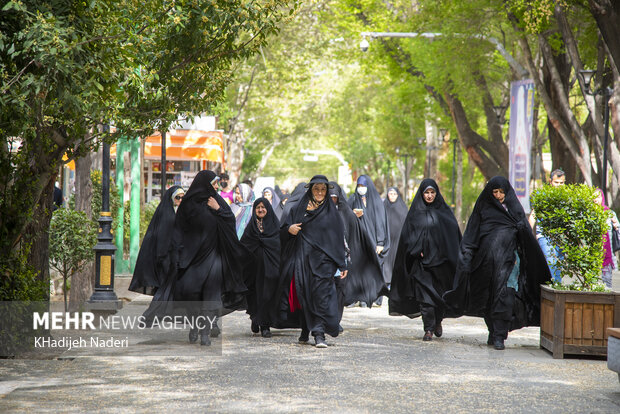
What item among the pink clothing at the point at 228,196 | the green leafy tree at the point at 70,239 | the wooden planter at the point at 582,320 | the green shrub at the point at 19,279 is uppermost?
the pink clothing at the point at 228,196

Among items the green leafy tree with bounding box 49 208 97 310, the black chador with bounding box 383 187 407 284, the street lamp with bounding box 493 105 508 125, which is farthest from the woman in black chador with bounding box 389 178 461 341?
the street lamp with bounding box 493 105 508 125

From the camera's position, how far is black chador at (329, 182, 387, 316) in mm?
13586

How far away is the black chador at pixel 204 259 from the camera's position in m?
10.8

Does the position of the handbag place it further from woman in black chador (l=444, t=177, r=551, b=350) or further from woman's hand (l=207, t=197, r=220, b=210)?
woman's hand (l=207, t=197, r=220, b=210)

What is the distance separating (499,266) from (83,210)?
637cm

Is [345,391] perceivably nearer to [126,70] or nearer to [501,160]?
[126,70]

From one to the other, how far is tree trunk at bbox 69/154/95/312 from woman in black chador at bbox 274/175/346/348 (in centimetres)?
401

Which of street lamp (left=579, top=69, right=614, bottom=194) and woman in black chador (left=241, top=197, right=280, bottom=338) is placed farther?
street lamp (left=579, top=69, right=614, bottom=194)

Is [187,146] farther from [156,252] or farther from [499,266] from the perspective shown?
[499,266]

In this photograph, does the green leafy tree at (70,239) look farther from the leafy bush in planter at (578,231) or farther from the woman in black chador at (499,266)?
the leafy bush in planter at (578,231)

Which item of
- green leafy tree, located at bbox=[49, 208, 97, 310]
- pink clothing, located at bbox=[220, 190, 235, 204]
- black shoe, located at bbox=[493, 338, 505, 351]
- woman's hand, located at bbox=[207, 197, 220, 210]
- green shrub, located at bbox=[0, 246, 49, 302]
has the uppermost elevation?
pink clothing, located at bbox=[220, 190, 235, 204]

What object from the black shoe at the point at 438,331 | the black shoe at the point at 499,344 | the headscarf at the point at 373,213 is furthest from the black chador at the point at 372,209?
the black shoe at the point at 499,344

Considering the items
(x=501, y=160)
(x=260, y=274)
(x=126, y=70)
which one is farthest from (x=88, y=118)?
(x=501, y=160)

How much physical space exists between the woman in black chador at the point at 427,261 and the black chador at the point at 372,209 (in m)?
4.27
